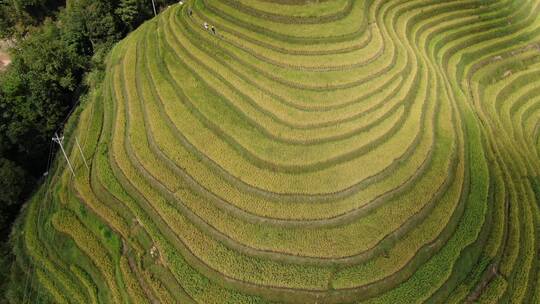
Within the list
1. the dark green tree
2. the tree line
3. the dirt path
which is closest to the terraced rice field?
the dark green tree

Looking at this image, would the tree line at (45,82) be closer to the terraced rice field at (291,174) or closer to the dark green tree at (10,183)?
the dark green tree at (10,183)

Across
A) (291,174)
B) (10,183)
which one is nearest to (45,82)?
(10,183)

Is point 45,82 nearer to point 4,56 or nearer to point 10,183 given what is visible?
point 10,183

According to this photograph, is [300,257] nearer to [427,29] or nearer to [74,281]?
[74,281]

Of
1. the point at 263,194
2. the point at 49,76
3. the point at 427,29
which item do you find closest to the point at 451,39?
the point at 427,29

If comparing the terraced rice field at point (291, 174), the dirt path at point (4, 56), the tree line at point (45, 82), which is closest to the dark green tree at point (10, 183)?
the tree line at point (45, 82)

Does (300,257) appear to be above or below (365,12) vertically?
below

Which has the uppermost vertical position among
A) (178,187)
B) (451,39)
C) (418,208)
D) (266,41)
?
(266,41)

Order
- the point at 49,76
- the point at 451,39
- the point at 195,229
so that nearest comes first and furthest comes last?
the point at 195,229 < the point at 49,76 < the point at 451,39
